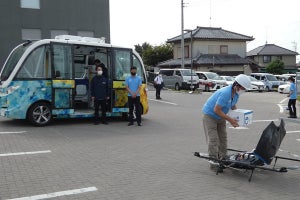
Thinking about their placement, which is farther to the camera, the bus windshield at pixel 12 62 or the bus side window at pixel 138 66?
the bus side window at pixel 138 66

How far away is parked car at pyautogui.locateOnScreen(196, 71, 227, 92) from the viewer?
33.6m

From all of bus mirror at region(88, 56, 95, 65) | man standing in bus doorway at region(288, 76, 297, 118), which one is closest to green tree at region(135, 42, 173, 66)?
man standing in bus doorway at region(288, 76, 297, 118)

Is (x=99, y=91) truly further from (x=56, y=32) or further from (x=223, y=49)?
(x=223, y=49)

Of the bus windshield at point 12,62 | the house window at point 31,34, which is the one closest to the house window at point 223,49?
the house window at point 31,34

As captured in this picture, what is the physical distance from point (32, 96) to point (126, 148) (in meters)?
3.91

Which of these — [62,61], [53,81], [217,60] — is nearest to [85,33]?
[62,61]

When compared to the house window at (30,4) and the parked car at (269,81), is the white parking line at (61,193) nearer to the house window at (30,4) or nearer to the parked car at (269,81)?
the house window at (30,4)

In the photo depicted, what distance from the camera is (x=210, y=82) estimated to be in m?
Result: 34.2

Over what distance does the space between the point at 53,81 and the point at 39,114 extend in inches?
40.9

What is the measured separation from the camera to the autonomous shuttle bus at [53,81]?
11016 mm

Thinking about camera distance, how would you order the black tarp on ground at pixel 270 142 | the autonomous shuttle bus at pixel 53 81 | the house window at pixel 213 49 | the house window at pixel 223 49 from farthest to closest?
1. the house window at pixel 223 49
2. the house window at pixel 213 49
3. the autonomous shuttle bus at pixel 53 81
4. the black tarp on ground at pixel 270 142

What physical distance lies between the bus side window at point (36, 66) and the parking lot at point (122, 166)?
150cm

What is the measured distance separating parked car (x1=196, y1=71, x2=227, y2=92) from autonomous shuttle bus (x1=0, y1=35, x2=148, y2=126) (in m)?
21.2

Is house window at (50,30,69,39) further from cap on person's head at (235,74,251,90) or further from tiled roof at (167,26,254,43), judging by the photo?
tiled roof at (167,26,254,43)
